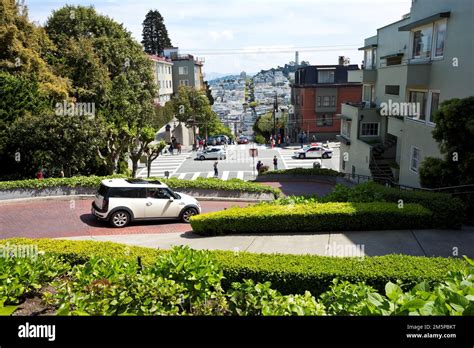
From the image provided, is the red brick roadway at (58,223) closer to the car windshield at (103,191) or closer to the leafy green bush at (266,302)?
the car windshield at (103,191)

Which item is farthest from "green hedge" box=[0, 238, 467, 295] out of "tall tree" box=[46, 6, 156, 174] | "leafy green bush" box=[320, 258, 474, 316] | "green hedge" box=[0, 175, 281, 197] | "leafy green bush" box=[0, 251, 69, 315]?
"tall tree" box=[46, 6, 156, 174]

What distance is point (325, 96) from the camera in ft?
196

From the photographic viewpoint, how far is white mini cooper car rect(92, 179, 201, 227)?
45.0 feet

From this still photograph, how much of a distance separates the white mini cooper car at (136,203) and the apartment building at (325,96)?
47.7m

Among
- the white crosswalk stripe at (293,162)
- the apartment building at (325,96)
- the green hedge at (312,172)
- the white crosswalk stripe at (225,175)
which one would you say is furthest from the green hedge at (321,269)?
the apartment building at (325,96)

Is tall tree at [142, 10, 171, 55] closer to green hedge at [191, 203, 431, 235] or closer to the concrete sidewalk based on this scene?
green hedge at [191, 203, 431, 235]

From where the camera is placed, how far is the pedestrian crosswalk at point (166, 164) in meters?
38.4

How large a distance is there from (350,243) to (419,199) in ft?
10.3

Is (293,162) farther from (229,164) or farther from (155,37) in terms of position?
(155,37)

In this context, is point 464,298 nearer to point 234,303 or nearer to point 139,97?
point 234,303

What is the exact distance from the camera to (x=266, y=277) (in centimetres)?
634
